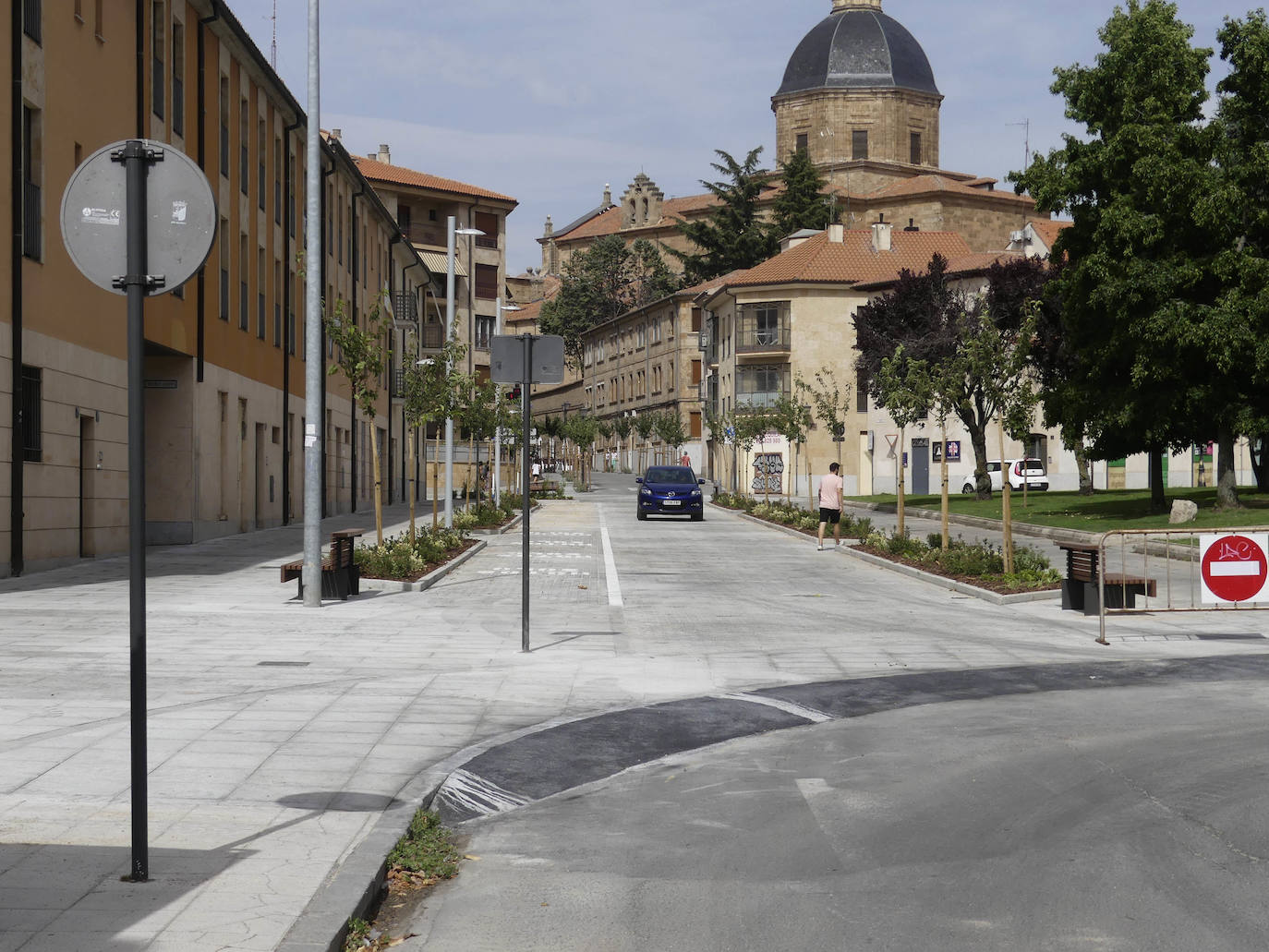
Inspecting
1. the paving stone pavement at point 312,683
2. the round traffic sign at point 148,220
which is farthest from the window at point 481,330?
the round traffic sign at point 148,220

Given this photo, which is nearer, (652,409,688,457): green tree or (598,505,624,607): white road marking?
(598,505,624,607): white road marking

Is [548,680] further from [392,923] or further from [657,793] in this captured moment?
[392,923]

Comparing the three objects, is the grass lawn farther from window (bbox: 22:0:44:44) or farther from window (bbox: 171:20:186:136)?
window (bbox: 22:0:44:44)

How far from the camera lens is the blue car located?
4734 centimetres

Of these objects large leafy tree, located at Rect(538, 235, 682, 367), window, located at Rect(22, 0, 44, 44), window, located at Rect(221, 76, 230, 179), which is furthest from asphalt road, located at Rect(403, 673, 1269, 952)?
large leafy tree, located at Rect(538, 235, 682, 367)

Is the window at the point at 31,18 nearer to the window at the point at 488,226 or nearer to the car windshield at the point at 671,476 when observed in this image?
the car windshield at the point at 671,476

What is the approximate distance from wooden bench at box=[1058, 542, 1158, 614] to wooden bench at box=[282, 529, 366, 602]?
873cm

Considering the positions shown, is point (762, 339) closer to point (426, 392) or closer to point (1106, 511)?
point (1106, 511)

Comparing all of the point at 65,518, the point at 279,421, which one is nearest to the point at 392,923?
the point at 65,518

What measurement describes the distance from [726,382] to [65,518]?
65.9 m

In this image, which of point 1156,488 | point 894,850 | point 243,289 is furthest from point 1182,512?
point 894,850

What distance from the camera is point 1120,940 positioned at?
5164mm

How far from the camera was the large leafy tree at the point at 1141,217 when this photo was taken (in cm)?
3728

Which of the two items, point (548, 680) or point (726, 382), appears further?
point (726, 382)
